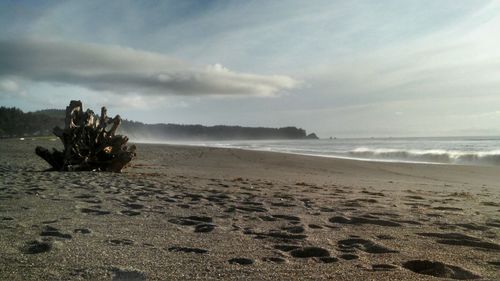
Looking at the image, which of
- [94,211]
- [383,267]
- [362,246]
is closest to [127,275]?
[383,267]

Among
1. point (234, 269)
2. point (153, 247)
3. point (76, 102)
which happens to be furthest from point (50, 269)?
point (76, 102)

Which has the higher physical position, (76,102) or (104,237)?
(76,102)

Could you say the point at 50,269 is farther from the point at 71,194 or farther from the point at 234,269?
the point at 71,194

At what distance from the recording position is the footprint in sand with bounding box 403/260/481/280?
98.3 inches

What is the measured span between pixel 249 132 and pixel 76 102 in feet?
324

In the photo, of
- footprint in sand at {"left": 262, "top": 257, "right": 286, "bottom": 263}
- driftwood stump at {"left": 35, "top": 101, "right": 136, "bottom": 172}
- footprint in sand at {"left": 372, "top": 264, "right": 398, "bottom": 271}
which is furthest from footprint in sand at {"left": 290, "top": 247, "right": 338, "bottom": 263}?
driftwood stump at {"left": 35, "top": 101, "right": 136, "bottom": 172}

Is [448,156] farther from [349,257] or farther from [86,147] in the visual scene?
[349,257]

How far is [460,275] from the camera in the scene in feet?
8.23

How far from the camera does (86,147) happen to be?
981 centimetres

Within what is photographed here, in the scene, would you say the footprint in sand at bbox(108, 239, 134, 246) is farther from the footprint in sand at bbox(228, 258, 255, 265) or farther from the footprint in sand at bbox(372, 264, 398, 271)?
the footprint in sand at bbox(372, 264, 398, 271)

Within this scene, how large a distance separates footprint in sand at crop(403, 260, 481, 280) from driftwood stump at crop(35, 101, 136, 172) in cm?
830

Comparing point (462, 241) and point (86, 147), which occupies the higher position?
point (86, 147)

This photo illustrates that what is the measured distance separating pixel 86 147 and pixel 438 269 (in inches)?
359

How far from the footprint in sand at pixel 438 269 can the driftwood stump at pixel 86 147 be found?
8302mm
